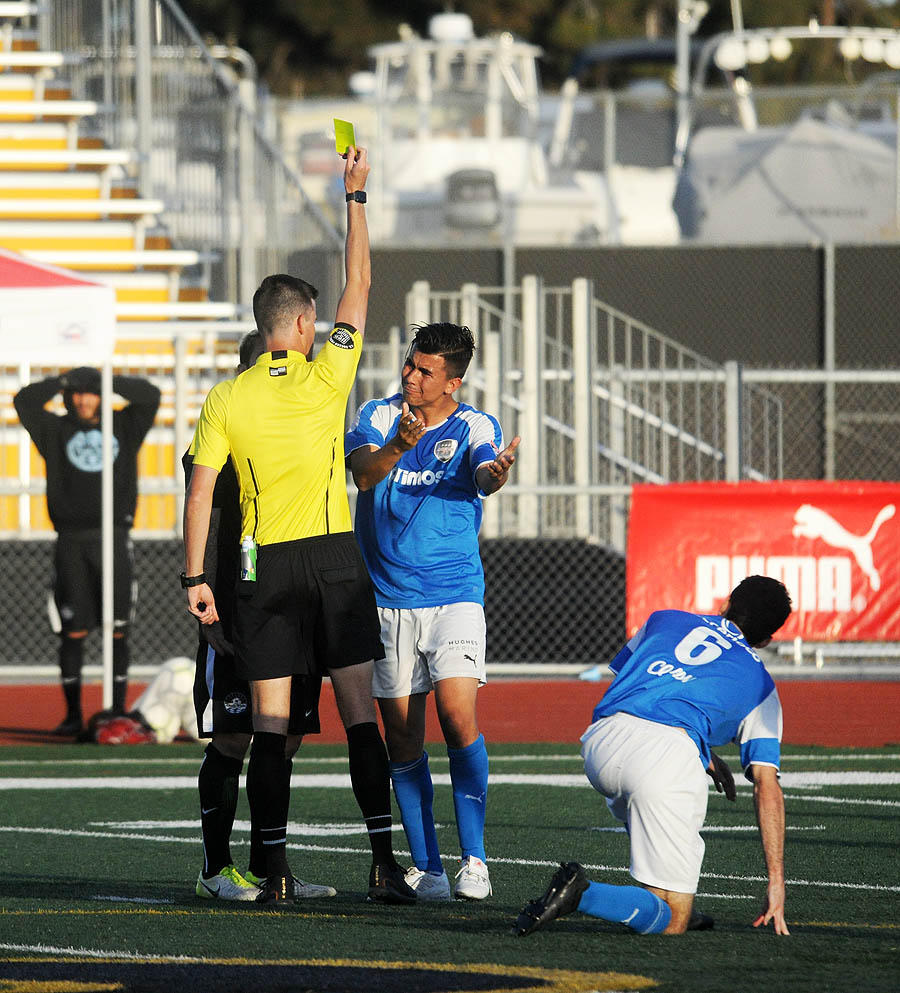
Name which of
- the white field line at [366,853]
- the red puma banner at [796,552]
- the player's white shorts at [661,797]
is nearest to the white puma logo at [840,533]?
the red puma banner at [796,552]

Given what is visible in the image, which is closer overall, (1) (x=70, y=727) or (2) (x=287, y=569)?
(2) (x=287, y=569)

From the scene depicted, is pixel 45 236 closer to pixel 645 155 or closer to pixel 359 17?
pixel 645 155

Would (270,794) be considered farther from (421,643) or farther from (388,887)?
(421,643)

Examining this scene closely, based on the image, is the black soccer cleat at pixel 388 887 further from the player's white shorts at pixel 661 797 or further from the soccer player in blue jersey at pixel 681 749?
the player's white shorts at pixel 661 797

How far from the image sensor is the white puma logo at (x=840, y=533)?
43.4 ft

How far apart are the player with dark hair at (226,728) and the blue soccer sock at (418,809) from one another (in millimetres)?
317

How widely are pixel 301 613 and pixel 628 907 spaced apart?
57.3 inches

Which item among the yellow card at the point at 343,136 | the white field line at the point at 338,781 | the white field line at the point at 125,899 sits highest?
the yellow card at the point at 343,136

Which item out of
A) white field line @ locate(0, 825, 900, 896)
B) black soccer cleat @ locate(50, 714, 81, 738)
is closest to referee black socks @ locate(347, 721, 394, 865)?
white field line @ locate(0, 825, 900, 896)

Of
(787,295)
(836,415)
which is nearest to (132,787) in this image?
(836,415)

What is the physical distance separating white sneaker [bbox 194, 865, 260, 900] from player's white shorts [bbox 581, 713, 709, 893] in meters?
1.38

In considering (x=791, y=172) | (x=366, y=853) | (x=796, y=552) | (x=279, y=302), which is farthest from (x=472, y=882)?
(x=791, y=172)

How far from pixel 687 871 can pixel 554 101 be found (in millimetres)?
24212

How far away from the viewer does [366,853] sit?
7305 mm
